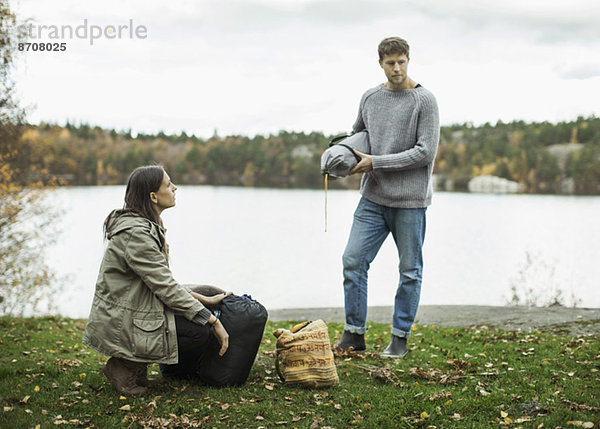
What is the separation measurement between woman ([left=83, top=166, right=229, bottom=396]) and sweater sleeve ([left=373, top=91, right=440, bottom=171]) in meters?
2.23

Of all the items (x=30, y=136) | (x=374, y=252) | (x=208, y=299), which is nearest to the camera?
(x=208, y=299)

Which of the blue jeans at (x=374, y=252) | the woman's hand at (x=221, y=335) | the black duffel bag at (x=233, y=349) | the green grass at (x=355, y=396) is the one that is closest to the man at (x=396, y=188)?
the blue jeans at (x=374, y=252)

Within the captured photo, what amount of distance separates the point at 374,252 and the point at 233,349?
191cm

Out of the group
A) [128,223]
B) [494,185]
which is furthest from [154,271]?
[494,185]

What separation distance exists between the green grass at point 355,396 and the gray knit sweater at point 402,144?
5.32ft

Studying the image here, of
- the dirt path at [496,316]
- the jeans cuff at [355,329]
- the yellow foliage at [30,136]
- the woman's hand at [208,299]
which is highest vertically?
the yellow foliage at [30,136]

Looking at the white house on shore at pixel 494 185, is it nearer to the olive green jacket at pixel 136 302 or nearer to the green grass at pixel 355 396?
the green grass at pixel 355 396

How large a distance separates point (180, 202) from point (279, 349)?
51.3 m

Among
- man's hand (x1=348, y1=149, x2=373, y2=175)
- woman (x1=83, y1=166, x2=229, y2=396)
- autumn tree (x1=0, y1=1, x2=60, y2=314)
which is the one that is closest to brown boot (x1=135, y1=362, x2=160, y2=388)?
woman (x1=83, y1=166, x2=229, y2=396)

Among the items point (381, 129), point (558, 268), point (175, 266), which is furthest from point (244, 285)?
point (381, 129)

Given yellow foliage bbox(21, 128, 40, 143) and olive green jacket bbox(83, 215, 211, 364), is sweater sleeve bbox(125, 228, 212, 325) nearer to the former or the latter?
olive green jacket bbox(83, 215, 211, 364)

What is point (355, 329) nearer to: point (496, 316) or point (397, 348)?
point (397, 348)

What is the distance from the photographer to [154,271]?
167 inches

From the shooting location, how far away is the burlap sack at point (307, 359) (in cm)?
473
